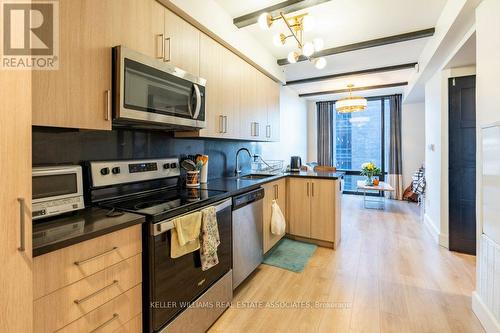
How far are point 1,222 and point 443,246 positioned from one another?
403 centimetres

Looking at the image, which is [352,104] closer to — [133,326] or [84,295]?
[133,326]

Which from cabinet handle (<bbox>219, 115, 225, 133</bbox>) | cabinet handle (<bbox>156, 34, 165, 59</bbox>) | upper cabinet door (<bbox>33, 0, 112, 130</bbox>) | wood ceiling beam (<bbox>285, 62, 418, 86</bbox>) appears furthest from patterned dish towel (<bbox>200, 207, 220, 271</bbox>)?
wood ceiling beam (<bbox>285, 62, 418, 86</bbox>)

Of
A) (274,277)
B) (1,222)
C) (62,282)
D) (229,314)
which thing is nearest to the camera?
(1,222)

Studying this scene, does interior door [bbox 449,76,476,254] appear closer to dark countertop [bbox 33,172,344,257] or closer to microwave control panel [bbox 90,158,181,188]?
microwave control panel [bbox 90,158,181,188]

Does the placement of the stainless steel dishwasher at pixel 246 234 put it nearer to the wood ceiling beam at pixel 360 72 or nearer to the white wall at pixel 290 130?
the white wall at pixel 290 130

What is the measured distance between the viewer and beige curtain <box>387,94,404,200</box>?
5.95 metres

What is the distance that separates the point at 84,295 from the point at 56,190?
575 mm

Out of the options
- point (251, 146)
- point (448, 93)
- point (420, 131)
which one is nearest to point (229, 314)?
point (251, 146)

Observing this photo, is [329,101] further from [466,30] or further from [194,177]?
[194,177]

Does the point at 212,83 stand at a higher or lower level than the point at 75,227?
higher

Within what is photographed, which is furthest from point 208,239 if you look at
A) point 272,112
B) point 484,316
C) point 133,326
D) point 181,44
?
point 272,112

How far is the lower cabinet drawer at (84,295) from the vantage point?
88 cm

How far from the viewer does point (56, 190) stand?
124 cm

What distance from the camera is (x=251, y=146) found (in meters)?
3.58
